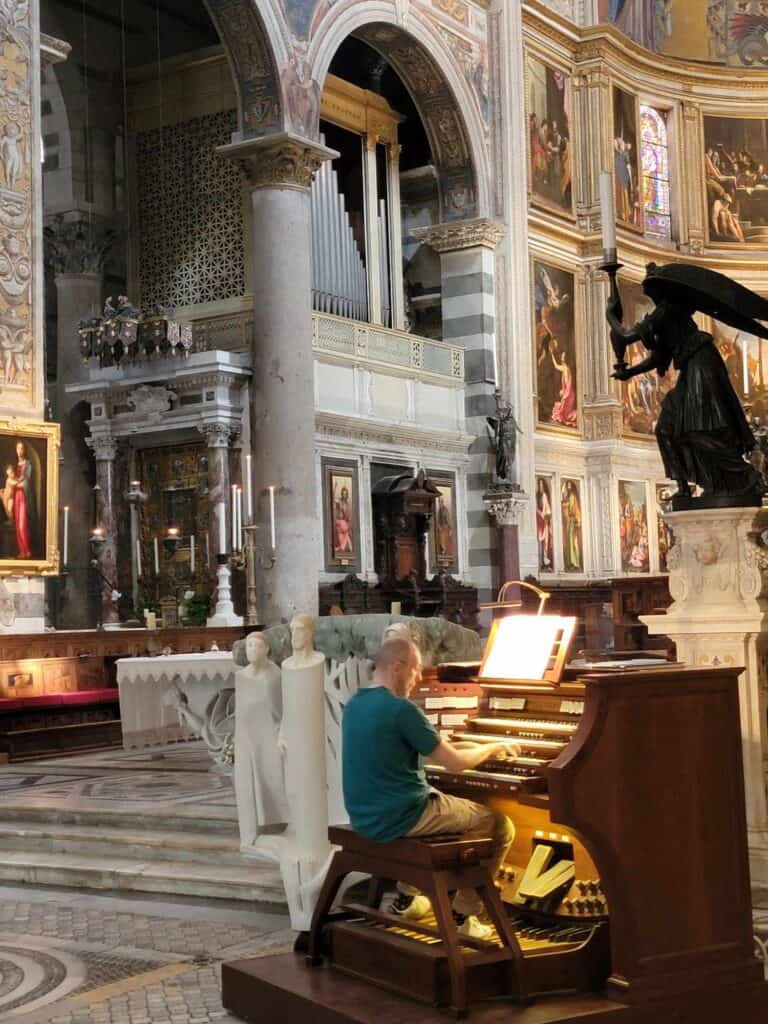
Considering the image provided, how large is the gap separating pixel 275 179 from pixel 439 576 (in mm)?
5734

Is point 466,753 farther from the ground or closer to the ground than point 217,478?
closer to the ground

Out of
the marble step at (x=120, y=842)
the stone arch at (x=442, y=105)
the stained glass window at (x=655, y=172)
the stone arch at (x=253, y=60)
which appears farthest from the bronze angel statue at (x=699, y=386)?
the stained glass window at (x=655, y=172)

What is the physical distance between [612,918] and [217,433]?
13.5 metres

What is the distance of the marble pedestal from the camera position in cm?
671

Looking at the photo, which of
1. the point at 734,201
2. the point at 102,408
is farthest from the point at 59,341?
Result: the point at 734,201

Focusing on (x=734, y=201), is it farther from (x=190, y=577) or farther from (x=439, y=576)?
(x=190, y=577)

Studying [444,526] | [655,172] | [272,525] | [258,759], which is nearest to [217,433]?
[272,525]

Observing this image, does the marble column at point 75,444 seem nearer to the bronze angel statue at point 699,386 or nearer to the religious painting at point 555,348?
the religious painting at point 555,348

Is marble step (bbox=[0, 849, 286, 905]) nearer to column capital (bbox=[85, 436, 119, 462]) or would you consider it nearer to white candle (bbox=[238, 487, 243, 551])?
white candle (bbox=[238, 487, 243, 551])

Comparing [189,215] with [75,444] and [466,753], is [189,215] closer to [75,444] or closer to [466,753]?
[75,444]

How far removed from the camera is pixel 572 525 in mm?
24641

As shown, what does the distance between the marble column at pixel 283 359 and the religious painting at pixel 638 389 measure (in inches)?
353

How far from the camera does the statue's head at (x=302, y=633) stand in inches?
253

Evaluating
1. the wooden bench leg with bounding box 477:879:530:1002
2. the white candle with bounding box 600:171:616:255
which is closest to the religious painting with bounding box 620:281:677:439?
the white candle with bounding box 600:171:616:255
